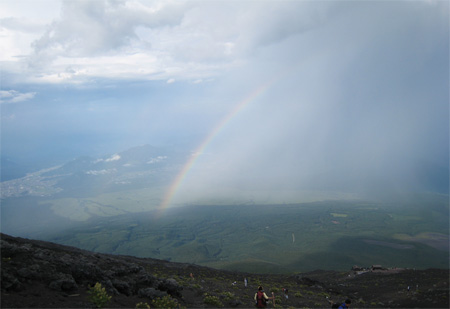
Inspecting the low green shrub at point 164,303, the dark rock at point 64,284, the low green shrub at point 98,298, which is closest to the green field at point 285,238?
the low green shrub at point 164,303

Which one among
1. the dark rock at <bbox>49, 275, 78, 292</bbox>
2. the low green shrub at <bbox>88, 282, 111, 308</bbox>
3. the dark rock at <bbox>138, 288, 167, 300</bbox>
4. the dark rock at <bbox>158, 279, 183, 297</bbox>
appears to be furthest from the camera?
the dark rock at <bbox>158, 279, 183, 297</bbox>

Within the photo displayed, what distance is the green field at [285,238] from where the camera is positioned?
100188mm

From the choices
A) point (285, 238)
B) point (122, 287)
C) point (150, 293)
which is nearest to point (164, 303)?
point (150, 293)

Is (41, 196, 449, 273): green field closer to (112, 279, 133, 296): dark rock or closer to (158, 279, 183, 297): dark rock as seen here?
(158, 279, 183, 297): dark rock

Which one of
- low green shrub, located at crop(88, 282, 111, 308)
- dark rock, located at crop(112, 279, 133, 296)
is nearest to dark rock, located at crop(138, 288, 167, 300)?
dark rock, located at crop(112, 279, 133, 296)

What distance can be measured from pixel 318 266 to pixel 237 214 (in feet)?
356

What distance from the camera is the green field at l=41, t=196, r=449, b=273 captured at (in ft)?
329

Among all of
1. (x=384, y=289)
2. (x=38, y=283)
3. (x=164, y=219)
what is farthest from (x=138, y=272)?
(x=164, y=219)

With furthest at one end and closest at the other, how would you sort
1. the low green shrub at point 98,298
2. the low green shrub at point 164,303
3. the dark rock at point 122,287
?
the dark rock at point 122,287 → the low green shrub at point 164,303 → the low green shrub at point 98,298

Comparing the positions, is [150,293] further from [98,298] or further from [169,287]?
[98,298]

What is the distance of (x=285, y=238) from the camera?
140250 millimetres

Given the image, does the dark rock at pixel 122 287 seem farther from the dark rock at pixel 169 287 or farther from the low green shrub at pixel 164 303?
the dark rock at pixel 169 287

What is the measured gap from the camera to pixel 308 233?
147750mm

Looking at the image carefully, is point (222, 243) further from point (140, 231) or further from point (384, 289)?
point (384, 289)
